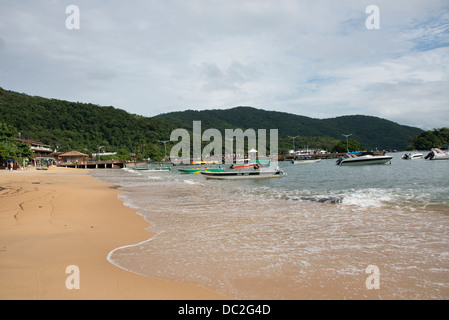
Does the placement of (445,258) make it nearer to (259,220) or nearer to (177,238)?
(259,220)

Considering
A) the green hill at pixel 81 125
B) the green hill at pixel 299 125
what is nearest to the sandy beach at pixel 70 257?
the green hill at pixel 81 125

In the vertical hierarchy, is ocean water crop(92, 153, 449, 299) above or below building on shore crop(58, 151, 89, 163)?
below

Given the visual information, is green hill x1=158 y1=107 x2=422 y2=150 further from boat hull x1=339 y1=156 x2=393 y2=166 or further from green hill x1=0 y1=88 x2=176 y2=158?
boat hull x1=339 y1=156 x2=393 y2=166

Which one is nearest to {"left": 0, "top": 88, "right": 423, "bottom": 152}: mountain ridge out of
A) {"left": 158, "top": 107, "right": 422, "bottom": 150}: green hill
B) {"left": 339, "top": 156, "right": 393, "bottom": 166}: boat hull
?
{"left": 158, "top": 107, "right": 422, "bottom": 150}: green hill

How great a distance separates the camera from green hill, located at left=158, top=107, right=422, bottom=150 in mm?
180875

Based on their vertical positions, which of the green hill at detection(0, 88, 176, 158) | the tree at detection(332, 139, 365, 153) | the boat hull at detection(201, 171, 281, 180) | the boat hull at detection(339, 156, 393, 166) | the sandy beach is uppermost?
the green hill at detection(0, 88, 176, 158)

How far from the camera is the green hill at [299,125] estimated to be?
180875mm

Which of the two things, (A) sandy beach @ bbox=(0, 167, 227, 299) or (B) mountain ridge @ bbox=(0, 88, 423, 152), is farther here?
(B) mountain ridge @ bbox=(0, 88, 423, 152)

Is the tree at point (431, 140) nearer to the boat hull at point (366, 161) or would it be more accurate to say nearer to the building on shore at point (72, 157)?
the boat hull at point (366, 161)

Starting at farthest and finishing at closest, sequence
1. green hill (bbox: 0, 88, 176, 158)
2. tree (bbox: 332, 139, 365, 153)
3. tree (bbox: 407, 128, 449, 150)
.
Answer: tree (bbox: 407, 128, 449, 150) < tree (bbox: 332, 139, 365, 153) < green hill (bbox: 0, 88, 176, 158)

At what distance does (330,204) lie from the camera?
Answer: 11.9 meters

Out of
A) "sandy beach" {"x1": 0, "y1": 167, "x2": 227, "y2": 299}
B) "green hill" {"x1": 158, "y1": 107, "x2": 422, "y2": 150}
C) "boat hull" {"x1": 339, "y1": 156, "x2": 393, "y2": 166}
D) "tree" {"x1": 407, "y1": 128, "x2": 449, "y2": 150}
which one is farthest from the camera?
"green hill" {"x1": 158, "y1": 107, "x2": 422, "y2": 150}

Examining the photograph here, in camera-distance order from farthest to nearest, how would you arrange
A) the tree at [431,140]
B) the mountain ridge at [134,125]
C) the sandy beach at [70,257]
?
the tree at [431,140] < the mountain ridge at [134,125] < the sandy beach at [70,257]

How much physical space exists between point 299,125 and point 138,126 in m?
103
